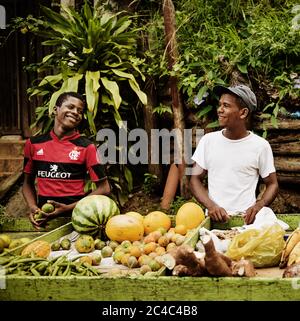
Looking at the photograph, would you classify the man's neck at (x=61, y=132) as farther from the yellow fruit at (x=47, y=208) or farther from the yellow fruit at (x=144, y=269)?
the yellow fruit at (x=144, y=269)

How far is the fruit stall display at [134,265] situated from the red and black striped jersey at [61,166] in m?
0.83

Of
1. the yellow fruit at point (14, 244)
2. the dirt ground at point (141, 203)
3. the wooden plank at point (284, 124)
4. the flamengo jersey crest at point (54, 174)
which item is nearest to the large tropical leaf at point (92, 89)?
the dirt ground at point (141, 203)

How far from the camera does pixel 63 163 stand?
5.03m

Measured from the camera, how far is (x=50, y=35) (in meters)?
8.11

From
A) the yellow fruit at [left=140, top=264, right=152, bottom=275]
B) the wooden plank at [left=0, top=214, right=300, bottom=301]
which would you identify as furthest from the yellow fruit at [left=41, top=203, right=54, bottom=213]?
the wooden plank at [left=0, top=214, right=300, bottom=301]

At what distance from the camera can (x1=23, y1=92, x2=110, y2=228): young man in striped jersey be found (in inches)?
197

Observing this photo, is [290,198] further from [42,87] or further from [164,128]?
[42,87]

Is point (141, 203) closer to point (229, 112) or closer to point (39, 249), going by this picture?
point (229, 112)

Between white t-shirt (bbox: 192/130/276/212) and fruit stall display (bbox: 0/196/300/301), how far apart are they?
588mm

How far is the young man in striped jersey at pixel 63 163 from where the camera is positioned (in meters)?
5.01

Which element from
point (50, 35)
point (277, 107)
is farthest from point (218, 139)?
point (50, 35)

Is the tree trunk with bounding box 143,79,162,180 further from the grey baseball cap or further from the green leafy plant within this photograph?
the grey baseball cap

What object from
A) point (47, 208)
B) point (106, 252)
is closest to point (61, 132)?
point (47, 208)
